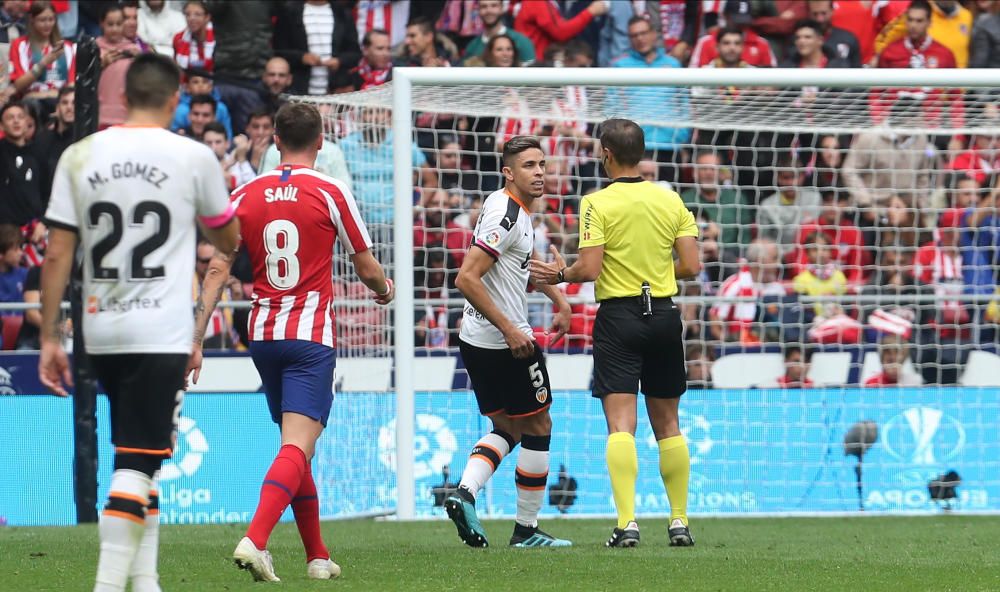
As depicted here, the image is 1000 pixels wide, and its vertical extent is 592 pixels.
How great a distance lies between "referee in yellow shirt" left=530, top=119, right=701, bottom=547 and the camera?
8102mm

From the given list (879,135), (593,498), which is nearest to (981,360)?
(879,135)

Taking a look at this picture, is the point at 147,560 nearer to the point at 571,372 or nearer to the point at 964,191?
the point at 571,372

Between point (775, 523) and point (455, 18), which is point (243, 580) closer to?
point (775, 523)

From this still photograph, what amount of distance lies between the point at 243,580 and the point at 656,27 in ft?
39.9

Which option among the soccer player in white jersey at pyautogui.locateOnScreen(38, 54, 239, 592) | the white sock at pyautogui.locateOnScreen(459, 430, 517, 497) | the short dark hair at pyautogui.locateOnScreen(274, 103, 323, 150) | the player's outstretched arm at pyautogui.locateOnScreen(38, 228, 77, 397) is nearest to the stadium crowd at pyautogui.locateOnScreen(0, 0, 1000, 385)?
the white sock at pyautogui.locateOnScreen(459, 430, 517, 497)

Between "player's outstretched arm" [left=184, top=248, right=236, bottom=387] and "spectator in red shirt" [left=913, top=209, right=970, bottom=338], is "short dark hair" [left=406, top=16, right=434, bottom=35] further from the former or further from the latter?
"player's outstretched arm" [left=184, top=248, right=236, bottom=387]

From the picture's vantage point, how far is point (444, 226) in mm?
13453

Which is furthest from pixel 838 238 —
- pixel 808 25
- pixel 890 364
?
pixel 808 25

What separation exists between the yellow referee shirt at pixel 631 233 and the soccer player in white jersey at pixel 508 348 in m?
0.33

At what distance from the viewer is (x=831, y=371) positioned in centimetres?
1269

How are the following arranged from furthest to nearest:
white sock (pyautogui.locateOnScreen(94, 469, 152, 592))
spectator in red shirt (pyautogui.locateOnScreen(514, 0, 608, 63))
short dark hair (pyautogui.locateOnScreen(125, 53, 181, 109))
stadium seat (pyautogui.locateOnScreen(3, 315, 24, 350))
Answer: spectator in red shirt (pyautogui.locateOnScreen(514, 0, 608, 63)), stadium seat (pyautogui.locateOnScreen(3, 315, 24, 350)), short dark hair (pyautogui.locateOnScreen(125, 53, 181, 109)), white sock (pyautogui.locateOnScreen(94, 469, 152, 592))

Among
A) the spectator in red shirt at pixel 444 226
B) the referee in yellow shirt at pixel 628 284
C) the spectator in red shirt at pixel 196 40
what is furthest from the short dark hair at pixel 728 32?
the referee in yellow shirt at pixel 628 284

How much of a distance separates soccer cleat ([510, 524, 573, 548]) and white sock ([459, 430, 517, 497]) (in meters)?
0.37

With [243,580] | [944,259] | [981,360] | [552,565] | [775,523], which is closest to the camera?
[243,580]
